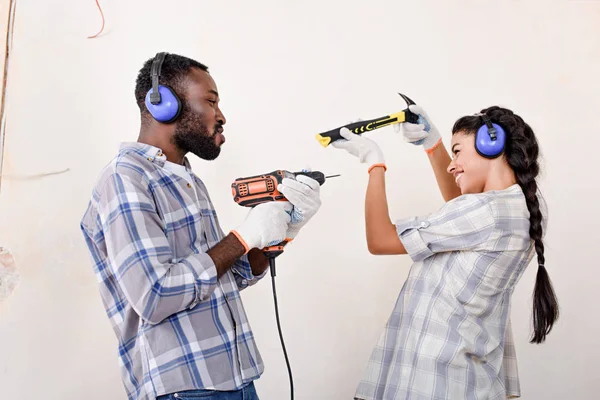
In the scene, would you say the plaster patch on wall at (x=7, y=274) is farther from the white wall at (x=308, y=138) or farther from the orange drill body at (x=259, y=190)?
the orange drill body at (x=259, y=190)

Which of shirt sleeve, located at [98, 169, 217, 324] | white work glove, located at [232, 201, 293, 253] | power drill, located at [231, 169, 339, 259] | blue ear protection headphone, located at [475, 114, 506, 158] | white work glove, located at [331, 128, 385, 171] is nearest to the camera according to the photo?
shirt sleeve, located at [98, 169, 217, 324]

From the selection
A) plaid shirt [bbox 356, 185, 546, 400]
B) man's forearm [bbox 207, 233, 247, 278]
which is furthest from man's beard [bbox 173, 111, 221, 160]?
plaid shirt [bbox 356, 185, 546, 400]

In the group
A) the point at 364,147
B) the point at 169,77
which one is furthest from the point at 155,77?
the point at 364,147

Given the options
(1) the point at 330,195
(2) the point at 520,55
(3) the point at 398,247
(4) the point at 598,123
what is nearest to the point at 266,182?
(3) the point at 398,247

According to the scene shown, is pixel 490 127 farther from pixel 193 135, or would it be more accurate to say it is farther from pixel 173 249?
pixel 173 249

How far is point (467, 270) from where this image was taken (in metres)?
1.42

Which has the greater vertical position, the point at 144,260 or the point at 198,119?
the point at 198,119

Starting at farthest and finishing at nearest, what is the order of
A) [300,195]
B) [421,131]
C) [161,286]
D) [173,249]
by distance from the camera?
[421,131]
[300,195]
[173,249]
[161,286]

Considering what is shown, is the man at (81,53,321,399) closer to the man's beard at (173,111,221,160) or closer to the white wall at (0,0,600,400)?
the man's beard at (173,111,221,160)

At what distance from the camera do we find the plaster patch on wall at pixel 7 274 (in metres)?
1.82

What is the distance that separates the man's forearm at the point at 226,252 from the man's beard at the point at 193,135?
0.87 ft

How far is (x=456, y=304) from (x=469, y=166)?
0.39 metres

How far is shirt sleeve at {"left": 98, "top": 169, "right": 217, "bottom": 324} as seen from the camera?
1072 mm

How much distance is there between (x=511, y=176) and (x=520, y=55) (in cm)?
113
